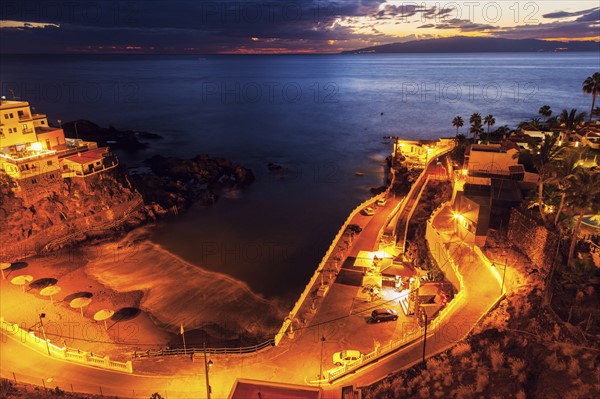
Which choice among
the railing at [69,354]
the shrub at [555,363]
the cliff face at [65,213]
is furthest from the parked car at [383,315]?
the cliff face at [65,213]

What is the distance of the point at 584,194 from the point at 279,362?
1763 centimetres

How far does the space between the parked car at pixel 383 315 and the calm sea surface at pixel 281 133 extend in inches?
453

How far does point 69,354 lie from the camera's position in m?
21.8

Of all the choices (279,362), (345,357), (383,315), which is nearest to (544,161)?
(383,315)

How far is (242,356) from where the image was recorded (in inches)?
864

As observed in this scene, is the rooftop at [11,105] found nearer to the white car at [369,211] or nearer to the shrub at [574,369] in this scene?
the white car at [369,211]

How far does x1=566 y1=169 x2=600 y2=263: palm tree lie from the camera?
20438mm

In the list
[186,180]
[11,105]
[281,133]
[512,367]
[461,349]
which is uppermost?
[11,105]

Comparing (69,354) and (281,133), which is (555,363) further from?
(281,133)

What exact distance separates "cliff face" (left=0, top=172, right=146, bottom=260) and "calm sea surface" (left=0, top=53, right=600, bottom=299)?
5.24m

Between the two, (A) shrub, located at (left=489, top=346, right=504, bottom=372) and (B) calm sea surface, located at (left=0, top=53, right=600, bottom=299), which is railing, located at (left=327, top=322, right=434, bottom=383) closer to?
(A) shrub, located at (left=489, top=346, right=504, bottom=372)

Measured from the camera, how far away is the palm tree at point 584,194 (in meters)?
20.4

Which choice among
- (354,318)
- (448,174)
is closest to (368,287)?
(354,318)

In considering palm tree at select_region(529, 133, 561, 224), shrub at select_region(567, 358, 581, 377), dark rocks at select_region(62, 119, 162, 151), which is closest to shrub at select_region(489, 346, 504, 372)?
shrub at select_region(567, 358, 581, 377)
